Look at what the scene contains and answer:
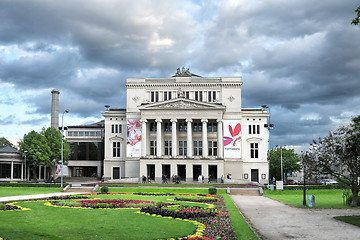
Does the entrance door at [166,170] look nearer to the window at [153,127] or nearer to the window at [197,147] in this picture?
the window at [197,147]

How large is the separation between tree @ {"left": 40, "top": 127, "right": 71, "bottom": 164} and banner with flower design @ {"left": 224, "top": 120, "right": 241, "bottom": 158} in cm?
3754

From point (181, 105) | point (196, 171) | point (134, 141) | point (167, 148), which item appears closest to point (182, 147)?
point (167, 148)

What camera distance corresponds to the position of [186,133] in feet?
273

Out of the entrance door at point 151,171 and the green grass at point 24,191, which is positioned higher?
the entrance door at point 151,171

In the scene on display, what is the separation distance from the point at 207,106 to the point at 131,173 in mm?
22949

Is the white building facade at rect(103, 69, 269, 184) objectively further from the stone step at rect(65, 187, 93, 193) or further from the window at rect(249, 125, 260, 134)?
the stone step at rect(65, 187, 93, 193)

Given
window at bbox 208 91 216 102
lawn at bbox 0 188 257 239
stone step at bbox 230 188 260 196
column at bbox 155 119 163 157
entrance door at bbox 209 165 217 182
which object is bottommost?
stone step at bbox 230 188 260 196

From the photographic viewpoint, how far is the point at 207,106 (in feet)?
258

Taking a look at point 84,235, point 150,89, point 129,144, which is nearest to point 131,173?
point 129,144

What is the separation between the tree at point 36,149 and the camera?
82.7 meters

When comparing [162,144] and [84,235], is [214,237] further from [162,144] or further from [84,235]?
[162,144]

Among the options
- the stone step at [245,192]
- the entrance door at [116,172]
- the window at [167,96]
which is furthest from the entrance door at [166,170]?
the stone step at [245,192]

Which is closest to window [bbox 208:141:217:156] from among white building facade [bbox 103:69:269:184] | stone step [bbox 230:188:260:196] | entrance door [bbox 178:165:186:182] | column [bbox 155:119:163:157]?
white building facade [bbox 103:69:269:184]

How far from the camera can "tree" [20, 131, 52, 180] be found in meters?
82.7
